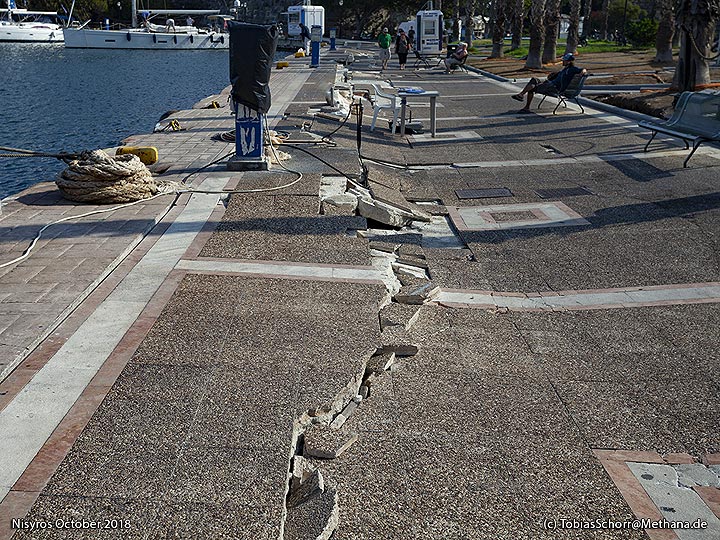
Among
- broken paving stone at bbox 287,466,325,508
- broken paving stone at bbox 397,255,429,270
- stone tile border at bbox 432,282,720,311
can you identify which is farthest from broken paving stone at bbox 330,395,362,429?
broken paving stone at bbox 397,255,429,270

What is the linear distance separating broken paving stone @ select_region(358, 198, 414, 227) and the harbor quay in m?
0.03

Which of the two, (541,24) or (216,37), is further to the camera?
(216,37)

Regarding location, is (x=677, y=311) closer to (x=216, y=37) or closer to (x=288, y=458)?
(x=288, y=458)

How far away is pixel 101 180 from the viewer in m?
8.72

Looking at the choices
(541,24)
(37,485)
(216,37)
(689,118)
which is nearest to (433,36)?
(541,24)

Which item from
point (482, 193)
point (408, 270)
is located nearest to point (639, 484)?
point (408, 270)

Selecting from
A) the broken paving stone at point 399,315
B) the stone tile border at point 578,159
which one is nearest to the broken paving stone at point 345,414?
the broken paving stone at point 399,315

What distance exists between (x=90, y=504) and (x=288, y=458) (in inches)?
37.9

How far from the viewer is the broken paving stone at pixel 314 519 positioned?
3.49 meters

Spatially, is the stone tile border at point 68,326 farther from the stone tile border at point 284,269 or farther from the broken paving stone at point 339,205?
the broken paving stone at point 339,205

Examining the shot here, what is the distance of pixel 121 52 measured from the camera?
73.2m

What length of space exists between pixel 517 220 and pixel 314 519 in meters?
6.68

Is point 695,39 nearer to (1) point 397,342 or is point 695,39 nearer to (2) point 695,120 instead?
(2) point 695,120

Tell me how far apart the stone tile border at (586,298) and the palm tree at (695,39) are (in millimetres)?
11847
